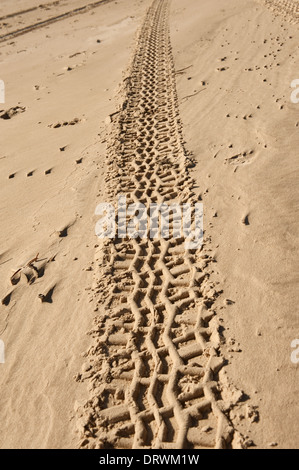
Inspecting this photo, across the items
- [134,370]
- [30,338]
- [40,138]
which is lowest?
[134,370]

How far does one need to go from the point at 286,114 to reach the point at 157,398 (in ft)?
16.0

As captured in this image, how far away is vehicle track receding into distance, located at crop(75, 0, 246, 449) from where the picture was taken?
8.12 ft

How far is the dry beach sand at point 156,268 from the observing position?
8.41 feet

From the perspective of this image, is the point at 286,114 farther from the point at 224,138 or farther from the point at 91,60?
the point at 91,60

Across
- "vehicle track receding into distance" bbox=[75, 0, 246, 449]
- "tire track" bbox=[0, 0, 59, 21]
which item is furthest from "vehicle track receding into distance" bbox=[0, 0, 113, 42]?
"vehicle track receding into distance" bbox=[75, 0, 246, 449]

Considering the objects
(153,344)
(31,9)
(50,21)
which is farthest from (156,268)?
(31,9)

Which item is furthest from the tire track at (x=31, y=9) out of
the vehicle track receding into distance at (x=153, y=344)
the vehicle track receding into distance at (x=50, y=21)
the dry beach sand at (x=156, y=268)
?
the vehicle track receding into distance at (x=153, y=344)

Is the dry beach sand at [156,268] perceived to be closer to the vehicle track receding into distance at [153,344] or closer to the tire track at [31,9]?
the vehicle track receding into distance at [153,344]

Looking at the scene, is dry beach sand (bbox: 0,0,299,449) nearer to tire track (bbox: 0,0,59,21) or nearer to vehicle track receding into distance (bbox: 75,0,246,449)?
vehicle track receding into distance (bbox: 75,0,246,449)

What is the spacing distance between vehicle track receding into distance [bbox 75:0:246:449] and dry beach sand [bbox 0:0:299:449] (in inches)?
0.5

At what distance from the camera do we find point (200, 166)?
511cm

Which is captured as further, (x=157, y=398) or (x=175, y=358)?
(x=175, y=358)

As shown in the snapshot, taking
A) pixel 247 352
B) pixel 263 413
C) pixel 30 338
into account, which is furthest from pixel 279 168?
pixel 30 338

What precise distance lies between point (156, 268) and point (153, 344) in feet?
2.92
